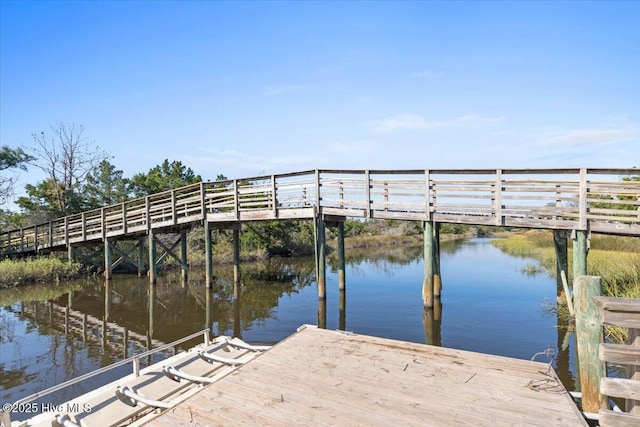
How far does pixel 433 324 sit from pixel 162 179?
26.8m

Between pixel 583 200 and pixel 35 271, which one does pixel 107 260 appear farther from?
pixel 583 200

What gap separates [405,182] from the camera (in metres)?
11.8

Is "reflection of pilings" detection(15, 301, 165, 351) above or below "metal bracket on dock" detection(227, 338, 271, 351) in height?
below

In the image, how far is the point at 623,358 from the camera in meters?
3.74

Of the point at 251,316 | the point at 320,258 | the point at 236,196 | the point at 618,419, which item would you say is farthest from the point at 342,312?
the point at 618,419

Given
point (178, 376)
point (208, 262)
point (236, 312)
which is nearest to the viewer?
point (178, 376)

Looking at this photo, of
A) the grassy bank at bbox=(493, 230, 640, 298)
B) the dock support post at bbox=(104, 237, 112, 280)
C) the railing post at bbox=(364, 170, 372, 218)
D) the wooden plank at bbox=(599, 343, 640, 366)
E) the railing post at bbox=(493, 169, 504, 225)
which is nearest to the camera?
the wooden plank at bbox=(599, 343, 640, 366)

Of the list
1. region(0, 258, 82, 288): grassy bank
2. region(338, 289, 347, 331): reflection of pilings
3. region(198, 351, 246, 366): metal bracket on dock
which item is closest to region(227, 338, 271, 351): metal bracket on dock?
region(198, 351, 246, 366): metal bracket on dock

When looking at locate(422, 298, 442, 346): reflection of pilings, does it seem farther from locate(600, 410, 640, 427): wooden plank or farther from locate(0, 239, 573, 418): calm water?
locate(600, 410, 640, 427): wooden plank

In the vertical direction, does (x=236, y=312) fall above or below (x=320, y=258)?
below

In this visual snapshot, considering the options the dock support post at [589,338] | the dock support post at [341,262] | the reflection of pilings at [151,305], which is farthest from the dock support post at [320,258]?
the dock support post at [589,338]

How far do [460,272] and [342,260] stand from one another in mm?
8618

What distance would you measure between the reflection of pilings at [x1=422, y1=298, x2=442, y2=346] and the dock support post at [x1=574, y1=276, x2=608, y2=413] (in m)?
4.35

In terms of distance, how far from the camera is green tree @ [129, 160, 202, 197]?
1226 inches
